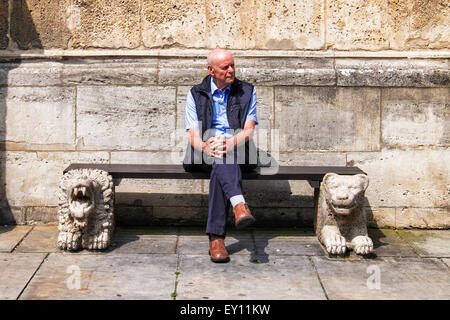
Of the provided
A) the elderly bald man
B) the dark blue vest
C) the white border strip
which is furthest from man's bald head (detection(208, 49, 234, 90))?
the white border strip

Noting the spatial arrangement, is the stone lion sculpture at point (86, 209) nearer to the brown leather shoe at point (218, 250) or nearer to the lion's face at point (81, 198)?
the lion's face at point (81, 198)

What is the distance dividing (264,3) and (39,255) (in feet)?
9.27

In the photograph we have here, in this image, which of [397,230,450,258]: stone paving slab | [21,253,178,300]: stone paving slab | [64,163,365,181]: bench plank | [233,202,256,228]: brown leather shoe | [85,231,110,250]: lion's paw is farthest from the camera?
[64,163,365,181]: bench plank

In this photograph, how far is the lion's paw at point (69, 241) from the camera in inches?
203

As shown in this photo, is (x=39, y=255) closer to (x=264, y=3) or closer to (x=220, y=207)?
(x=220, y=207)

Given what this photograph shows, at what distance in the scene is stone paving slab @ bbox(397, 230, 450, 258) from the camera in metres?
5.32

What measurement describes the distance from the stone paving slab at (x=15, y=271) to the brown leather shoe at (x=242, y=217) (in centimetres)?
144

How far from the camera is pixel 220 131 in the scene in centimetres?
544

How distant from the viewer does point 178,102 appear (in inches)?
236

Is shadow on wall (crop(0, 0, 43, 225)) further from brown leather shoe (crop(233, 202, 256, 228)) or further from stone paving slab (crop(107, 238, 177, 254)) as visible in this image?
brown leather shoe (crop(233, 202, 256, 228))

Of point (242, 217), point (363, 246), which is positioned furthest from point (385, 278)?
point (242, 217)

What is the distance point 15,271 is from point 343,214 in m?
2.38

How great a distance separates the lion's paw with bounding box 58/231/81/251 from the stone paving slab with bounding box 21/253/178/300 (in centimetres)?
8

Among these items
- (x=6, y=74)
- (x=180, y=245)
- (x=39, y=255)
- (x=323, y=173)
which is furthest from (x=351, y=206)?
(x=6, y=74)
